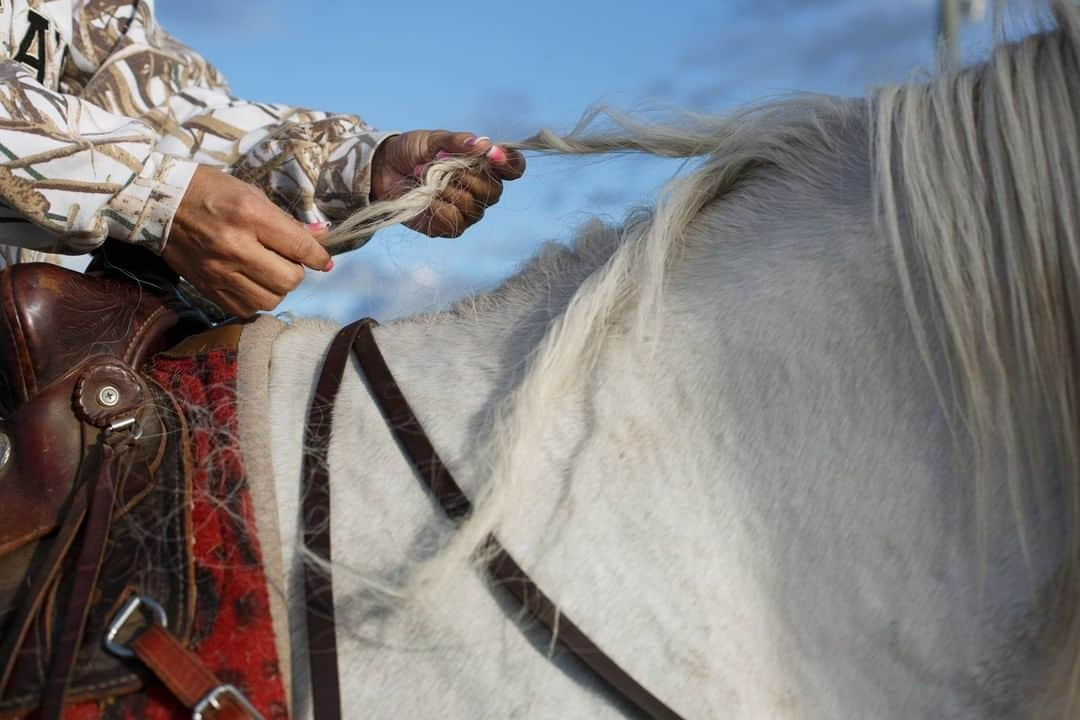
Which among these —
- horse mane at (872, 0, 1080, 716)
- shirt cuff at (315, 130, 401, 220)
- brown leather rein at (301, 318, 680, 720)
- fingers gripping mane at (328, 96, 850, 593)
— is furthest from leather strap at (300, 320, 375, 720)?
horse mane at (872, 0, 1080, 716)

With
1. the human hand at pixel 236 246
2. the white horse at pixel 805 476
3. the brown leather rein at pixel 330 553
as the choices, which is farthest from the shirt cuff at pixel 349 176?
the white horse at pixel 805 476

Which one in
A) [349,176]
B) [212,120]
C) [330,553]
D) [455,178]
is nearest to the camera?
[330,553]

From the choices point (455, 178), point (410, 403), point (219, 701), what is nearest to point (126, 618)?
point (219, 701)

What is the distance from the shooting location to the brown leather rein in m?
1.00

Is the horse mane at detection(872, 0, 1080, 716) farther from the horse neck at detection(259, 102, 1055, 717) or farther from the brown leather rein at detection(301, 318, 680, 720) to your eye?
the brown leather rein at detection(301, 318, 680, 720)

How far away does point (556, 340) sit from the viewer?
1116 mm

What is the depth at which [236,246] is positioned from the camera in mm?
1223

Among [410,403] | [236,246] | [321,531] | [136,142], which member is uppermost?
[136,142]

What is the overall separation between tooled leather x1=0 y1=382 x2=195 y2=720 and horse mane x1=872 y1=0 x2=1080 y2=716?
32.9 inches

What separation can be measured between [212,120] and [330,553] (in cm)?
104

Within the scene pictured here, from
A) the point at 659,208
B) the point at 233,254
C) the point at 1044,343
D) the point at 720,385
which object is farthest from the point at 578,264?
the point at 1044,343

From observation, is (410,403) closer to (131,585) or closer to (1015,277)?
(131,585)

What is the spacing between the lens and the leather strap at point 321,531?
1004 millimetres

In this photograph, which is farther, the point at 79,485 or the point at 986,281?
the point at 79,485
